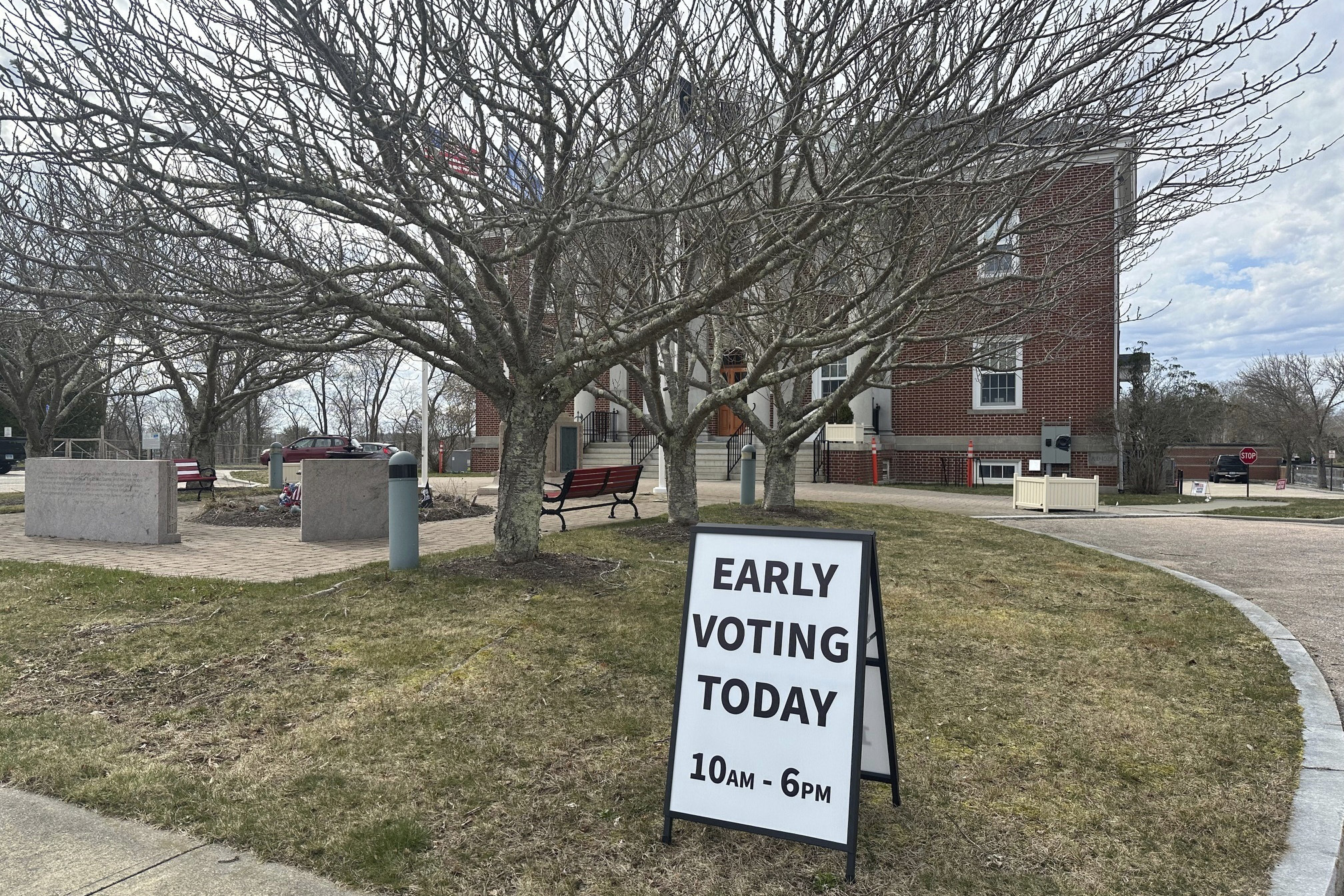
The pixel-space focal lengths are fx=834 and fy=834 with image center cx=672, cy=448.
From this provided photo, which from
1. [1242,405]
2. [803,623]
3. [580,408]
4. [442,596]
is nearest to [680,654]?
[803,623]

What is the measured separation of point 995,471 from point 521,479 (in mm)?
20029

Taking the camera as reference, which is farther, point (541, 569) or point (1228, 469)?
point (1228, 469)

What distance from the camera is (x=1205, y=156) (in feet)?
24.0

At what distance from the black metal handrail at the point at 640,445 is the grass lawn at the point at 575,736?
18.2 m

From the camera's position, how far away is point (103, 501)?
10.7m

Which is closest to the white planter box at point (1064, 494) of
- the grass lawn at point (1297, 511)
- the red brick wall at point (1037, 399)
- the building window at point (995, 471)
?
the grass lawn at point (1297, 511)

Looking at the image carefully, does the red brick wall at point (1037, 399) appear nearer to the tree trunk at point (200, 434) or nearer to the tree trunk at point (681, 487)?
the tree trunk at point (681, 487)

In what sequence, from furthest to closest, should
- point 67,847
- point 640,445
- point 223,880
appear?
point 640,445 → point 67,847 → point 223,880

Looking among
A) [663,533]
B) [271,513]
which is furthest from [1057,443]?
[271,513]

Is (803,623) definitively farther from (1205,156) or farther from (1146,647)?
(1205,156)

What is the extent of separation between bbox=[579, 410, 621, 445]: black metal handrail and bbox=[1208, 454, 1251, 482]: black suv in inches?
1357

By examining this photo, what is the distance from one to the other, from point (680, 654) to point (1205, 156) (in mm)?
7044

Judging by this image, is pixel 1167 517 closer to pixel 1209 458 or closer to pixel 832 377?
pixel 832 377

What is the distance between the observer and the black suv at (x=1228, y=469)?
4347 centimetres
